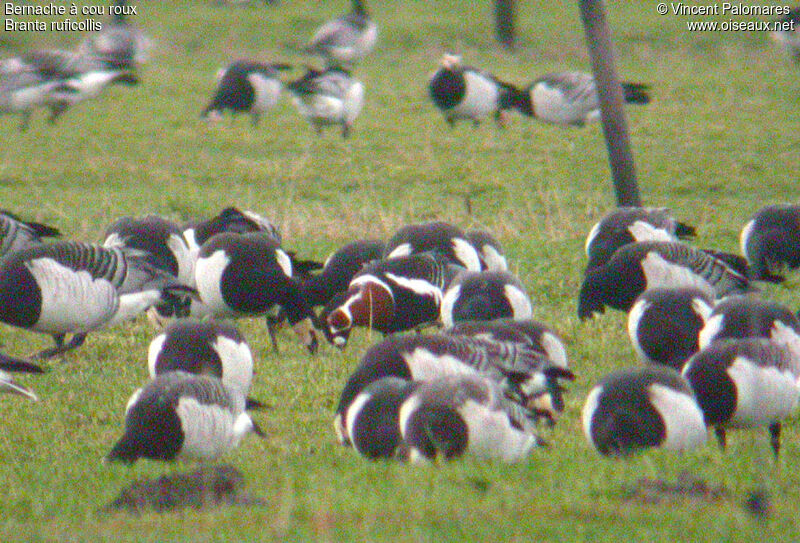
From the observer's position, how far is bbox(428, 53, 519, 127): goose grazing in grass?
61.5 feet

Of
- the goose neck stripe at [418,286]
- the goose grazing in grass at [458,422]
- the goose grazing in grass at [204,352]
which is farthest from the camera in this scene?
the goose neck stripe at [418,286]

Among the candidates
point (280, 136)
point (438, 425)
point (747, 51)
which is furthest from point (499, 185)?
point (747, 51)

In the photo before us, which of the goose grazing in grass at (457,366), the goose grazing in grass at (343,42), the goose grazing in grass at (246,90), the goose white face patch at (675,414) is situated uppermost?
the goose grazing in grass at (343,42)

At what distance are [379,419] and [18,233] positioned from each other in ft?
17.5

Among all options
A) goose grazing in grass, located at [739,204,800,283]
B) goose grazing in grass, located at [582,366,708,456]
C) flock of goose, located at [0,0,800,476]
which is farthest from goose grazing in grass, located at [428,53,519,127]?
goose grazing in grass, located at [582,366,708,456]

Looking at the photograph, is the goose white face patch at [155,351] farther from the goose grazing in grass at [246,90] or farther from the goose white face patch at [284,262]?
the goose grazing in grass at [246,90]

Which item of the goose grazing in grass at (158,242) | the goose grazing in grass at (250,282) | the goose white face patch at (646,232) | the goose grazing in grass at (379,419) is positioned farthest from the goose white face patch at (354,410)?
the goose white face patch at (646,232)

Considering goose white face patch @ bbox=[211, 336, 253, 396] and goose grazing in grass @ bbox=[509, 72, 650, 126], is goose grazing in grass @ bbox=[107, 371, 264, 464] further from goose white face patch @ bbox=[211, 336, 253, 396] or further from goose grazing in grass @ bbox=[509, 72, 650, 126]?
goose grazing in grass @ bbox=[509, 72, 650, 126]

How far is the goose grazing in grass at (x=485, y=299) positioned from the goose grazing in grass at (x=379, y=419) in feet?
7.09

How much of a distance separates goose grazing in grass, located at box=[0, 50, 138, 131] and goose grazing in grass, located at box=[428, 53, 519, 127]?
4.82 meters

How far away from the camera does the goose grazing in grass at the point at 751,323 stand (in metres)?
6.55

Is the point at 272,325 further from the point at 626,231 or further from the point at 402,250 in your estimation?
the point at 626,231

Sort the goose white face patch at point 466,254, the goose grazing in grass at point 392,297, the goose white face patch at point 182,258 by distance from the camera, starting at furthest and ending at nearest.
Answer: the goose white face patch at point 182,258 < the goose white face patch at point 466,254 < the goose grazing in grass at point 392,297

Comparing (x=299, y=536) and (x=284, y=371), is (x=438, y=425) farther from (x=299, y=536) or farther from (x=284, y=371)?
(x=284, y=371)
